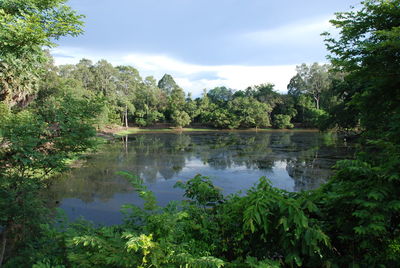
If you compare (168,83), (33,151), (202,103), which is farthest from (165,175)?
(168,83)

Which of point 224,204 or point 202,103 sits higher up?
point 202,103

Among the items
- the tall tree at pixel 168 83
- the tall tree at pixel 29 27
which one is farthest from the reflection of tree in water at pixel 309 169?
the tall tree at pixel 168 83

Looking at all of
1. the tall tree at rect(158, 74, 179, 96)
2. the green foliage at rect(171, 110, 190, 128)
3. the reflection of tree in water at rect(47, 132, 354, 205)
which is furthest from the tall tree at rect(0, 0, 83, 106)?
the tall tree at rect(158, 74, 179, 96)

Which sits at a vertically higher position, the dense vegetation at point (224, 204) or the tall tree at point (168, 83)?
the tall tree at point (168, 83)

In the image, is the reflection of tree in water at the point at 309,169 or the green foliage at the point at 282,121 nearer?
the reflection of tree in water at the point at 309,169

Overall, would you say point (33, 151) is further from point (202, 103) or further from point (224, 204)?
point (202, 103)

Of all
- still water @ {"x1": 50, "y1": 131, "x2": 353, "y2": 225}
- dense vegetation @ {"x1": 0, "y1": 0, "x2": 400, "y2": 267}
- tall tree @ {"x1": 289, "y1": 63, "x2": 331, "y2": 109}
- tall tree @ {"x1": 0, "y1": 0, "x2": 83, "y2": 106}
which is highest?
tall tree @ {"x1": 289, "y1": 63, "x2": 331, "y2": 109}

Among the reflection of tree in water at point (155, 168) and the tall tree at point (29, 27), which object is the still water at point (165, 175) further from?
the tall tree at point (29, 27)

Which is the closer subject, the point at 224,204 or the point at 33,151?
the point at 224,204

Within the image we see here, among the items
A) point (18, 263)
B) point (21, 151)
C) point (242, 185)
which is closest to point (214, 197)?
point (18, 263)

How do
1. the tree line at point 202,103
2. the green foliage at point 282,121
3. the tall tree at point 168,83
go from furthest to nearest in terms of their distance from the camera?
the tall tree at point 168,83 → the green foliage at point 282,121 → the tree line at point 202,103

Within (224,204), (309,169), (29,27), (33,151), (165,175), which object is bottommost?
(165,175)

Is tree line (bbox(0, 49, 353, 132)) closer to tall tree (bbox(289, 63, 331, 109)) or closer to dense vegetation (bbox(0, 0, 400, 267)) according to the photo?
tall tree (bbox(289, 63, 331, 109))

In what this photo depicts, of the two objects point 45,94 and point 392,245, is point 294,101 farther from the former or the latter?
point 392,245
